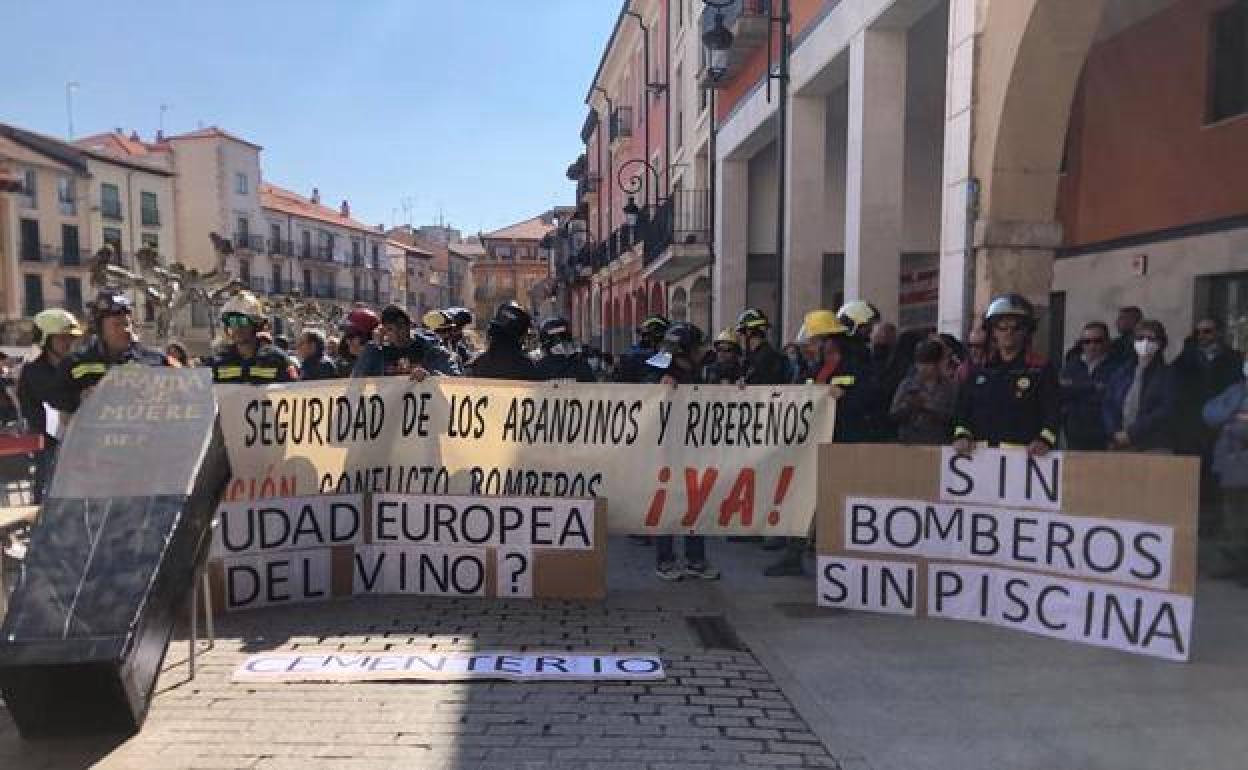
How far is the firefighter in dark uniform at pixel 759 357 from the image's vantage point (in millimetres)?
7676

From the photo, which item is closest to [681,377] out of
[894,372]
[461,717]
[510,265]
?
[894,372]

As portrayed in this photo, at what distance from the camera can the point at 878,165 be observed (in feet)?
35.4

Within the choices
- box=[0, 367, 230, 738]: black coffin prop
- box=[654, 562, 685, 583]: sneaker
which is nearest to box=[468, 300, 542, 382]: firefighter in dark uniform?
box=[654, 562, 685, 583]: sneaker

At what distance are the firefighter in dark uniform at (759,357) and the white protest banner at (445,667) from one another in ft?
11.4

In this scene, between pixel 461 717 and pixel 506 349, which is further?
pixel 506 349

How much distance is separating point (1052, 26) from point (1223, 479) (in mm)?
3914

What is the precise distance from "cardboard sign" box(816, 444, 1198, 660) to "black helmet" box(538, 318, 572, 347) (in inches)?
137

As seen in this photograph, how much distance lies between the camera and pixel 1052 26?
24.5 ft

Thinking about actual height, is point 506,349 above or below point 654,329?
below

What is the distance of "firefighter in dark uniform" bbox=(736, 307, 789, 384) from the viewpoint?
7.68 meters

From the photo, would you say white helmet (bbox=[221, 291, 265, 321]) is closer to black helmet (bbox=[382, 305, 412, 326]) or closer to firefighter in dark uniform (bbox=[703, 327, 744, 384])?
black helmet (bbox=[382, 305, 412, 326])

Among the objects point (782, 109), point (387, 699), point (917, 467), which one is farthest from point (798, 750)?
point (782, 109)

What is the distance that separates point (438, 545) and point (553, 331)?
126 inches

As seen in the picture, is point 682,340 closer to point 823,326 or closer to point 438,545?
point 823,326
